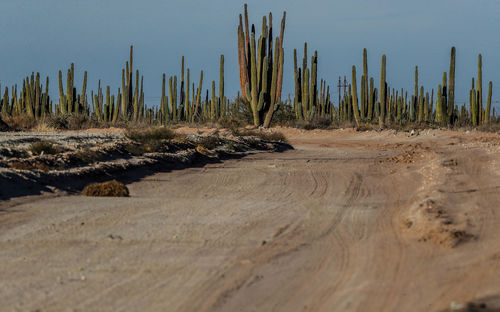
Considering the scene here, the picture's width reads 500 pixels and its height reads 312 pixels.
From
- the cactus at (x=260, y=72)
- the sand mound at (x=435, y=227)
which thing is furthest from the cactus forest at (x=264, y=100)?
the sand mound at (x=435, y=227)

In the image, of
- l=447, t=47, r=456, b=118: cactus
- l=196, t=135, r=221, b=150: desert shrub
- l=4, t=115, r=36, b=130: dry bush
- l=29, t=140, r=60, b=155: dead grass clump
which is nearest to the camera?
l=29, t=140, r=60, b=155: dead grass clump

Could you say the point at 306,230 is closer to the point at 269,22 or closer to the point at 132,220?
the point at 132,220

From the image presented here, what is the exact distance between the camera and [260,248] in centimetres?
702

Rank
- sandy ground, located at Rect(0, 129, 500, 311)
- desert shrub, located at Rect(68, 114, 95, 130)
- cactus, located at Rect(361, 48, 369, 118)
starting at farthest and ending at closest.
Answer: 1. cactus, located at Rect(361, 48, 369, 118)
2. desert shrub, located at Rect(68, 114, 95, 130)
3. sandy ground, located at Rect(0, 129, 500, 311)

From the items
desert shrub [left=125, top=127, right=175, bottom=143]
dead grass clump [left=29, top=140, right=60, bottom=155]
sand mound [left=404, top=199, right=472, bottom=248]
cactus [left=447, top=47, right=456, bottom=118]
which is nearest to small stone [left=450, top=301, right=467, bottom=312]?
sand mound [left=404, top=199, right=472, bottom=248]

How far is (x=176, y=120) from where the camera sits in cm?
5000

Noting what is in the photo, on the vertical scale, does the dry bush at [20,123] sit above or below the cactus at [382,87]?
below

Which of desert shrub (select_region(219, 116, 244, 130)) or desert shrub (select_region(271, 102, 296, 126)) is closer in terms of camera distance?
desert shrub (select_region(219, 116, 244, 130))

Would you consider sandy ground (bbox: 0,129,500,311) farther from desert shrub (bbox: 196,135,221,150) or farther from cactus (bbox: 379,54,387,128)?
cactus (bbox: 379,54,387,128)

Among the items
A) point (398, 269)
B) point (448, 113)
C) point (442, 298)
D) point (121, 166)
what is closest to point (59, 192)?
point (121, 166)

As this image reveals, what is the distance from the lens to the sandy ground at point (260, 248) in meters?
5.24

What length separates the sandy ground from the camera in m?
5.24

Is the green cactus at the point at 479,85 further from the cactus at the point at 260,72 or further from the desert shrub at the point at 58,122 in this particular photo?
the desert shrub at the point at 58,122

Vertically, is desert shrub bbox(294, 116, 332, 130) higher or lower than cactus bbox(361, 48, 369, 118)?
lower
